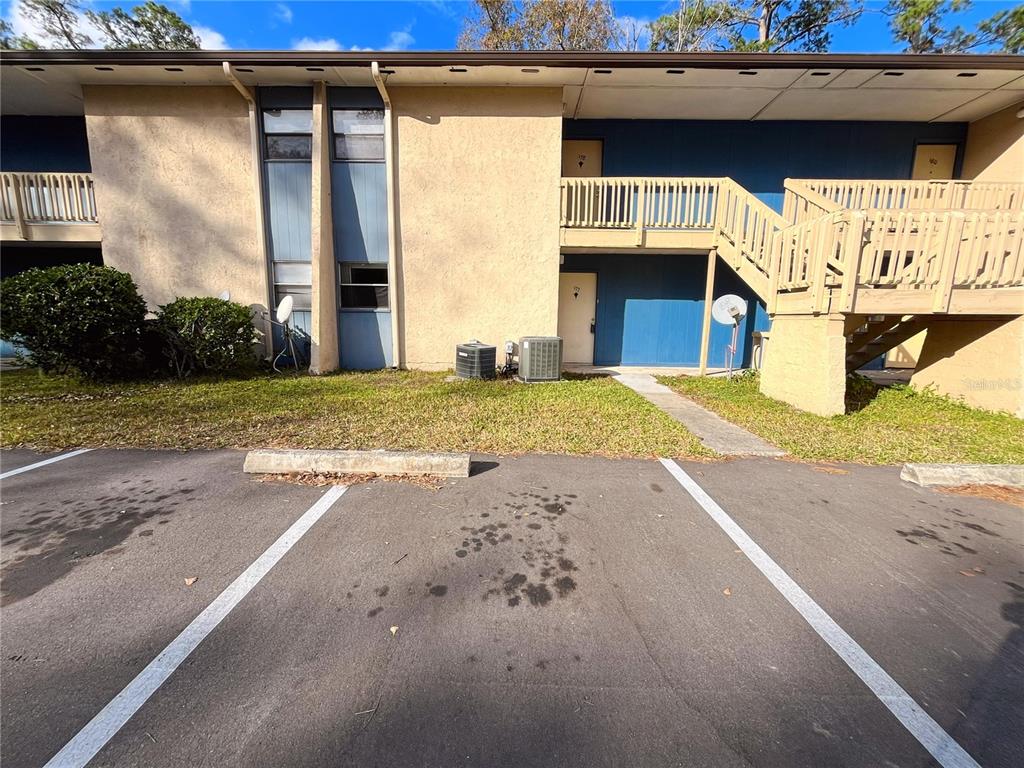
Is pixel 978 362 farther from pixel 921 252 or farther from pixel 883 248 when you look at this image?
pixel 883 248

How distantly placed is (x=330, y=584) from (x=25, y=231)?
40.4 feet

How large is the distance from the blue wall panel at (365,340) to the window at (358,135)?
338 centimetres

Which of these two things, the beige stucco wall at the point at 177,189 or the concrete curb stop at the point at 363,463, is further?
the beige stucco wall at the point at 177,189

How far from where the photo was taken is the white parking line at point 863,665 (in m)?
1.55

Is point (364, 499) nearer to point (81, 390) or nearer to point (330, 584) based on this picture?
point (330, 584)

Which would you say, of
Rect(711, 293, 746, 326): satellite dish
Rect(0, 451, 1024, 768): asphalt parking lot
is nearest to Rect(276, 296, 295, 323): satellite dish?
Rect(0, 451, 1024, 768): asphalt parking lot

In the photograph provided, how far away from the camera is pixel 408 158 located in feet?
30.1

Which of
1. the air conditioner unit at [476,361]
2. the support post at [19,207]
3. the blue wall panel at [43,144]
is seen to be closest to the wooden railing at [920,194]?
the air conditioner unit at [476,361]

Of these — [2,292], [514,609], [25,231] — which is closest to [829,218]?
[514,609]

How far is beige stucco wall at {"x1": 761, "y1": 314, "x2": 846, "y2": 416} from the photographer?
19.2 ft

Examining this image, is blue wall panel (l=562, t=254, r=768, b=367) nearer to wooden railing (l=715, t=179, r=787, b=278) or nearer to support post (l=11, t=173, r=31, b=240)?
wooden railing (l=715, t=179, r=787, b=278)

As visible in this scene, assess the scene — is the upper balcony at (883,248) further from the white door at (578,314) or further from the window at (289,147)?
the window at (289,147)

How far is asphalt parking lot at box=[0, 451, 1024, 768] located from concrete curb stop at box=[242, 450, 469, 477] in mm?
246

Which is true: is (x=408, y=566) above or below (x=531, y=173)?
below
